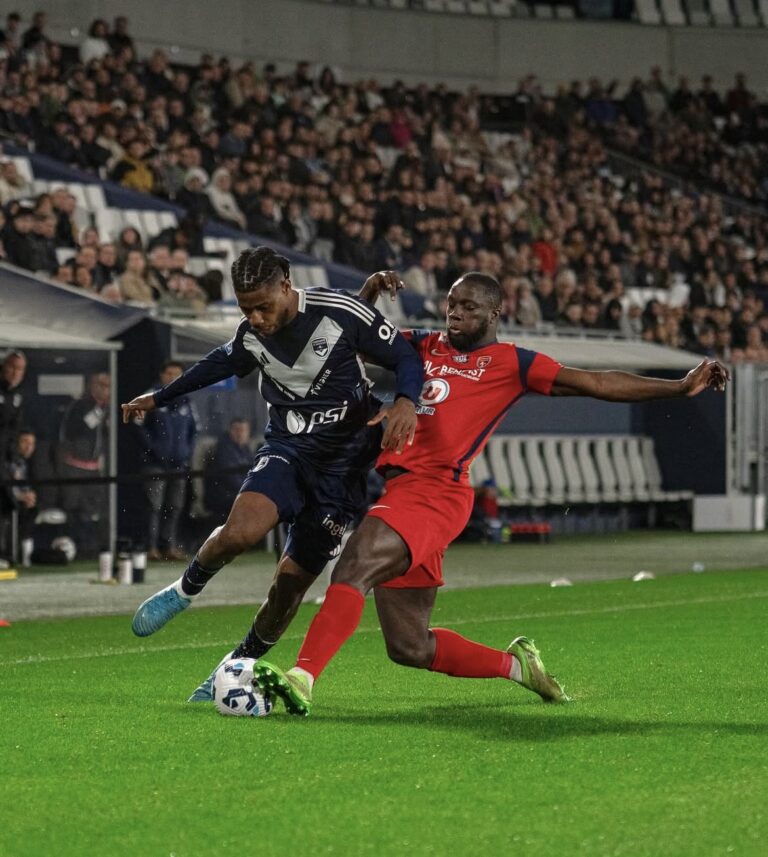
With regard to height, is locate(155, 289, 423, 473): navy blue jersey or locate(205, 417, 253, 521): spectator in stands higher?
locate(155, 289, 423, 473): navy blue jersey

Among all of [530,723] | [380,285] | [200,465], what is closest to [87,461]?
[200,465]

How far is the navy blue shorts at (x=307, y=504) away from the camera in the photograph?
25.1ft

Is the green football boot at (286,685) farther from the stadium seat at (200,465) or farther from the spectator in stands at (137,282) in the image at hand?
the spectator in stands at (137,282)

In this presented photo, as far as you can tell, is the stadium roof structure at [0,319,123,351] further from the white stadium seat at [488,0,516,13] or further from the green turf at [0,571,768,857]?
the white stadium seat at [488,0,516,13]

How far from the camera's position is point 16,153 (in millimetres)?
21062

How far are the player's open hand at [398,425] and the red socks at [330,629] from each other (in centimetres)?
59

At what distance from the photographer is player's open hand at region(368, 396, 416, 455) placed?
22.9 ft

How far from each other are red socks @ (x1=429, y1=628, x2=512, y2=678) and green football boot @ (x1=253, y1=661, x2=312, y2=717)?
0.75m

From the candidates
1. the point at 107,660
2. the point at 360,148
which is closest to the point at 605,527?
the point at 360,148

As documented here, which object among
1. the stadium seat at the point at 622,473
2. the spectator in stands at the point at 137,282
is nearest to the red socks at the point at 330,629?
the spectator in stands at the point at 137,282

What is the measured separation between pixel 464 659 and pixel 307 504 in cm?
95

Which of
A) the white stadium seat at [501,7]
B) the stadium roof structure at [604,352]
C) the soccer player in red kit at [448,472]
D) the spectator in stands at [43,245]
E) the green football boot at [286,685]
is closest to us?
the green football boot at [286,685]

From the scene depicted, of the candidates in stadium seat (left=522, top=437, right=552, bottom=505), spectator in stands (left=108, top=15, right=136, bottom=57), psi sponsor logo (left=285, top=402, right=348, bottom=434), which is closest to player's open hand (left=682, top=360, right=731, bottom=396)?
psi sponsor logo (left=285, top=402, right=348, bottom=434)

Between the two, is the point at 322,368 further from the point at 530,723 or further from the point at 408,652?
the point at 530,723
